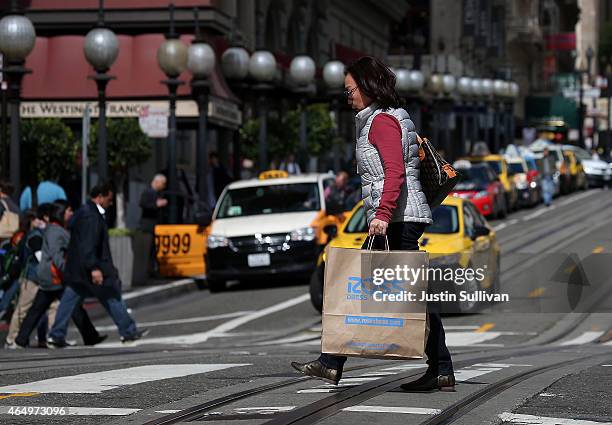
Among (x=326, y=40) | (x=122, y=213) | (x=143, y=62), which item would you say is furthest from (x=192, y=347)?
(x=326, y=40)

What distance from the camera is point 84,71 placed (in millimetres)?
41969

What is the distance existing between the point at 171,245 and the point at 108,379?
56.0 feet

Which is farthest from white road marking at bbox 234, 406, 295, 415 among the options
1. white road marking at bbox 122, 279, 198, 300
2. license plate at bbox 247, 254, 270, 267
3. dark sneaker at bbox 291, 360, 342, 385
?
license plate at bbox 247, 254, 270, 267

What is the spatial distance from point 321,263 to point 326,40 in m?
37.5

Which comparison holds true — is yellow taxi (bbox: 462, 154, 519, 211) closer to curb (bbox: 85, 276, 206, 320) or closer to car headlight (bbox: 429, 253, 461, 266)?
curb (bbox: 85, 276, 206, 320)

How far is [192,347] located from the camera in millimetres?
17547

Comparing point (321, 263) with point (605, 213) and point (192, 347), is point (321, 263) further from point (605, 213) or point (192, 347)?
point (605, 213)

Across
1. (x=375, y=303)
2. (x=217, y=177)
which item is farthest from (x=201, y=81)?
(x=375, y=303)

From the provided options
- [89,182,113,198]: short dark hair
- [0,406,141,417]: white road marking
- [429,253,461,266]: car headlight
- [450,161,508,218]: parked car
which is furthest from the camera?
[450,161,508,218]: parked car

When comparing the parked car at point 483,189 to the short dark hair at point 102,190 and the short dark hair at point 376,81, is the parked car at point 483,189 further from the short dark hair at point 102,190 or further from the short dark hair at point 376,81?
the short dark hair at point 376,81

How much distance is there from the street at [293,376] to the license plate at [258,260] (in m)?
2.71

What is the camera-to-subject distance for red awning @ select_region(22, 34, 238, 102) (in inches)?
1615

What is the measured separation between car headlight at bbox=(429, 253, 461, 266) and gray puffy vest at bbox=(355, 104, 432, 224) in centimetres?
1004

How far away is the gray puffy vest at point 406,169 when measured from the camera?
9641mm
